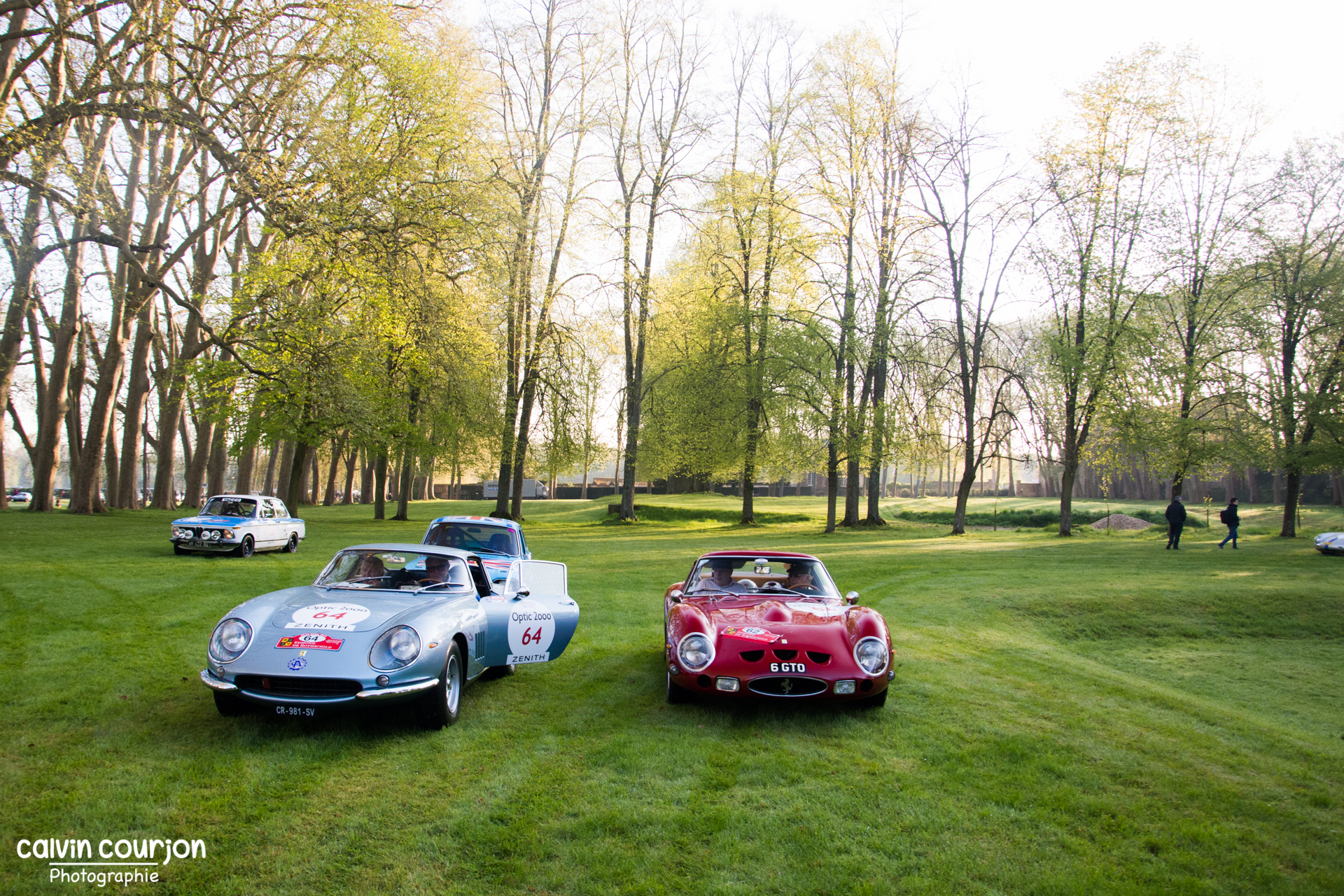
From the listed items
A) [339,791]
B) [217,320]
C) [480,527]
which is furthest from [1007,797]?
[217,320]

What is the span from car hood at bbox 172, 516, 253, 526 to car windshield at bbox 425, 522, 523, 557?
28.9 feet

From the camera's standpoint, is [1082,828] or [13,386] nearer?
[1082,828]

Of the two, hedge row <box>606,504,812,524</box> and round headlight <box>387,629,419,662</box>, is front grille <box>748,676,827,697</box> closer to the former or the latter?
round headlight <box>387,629,419,662</box>

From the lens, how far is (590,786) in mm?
5000

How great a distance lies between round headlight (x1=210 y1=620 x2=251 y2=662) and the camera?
565cm

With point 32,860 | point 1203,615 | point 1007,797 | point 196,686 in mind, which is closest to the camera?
point 32,860

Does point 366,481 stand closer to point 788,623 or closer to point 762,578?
point 762,578

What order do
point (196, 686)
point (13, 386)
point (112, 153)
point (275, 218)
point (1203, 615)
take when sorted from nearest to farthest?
point (196, 686), point (275, 218), point (1203, 615), point (112, 153), point (13, 386)

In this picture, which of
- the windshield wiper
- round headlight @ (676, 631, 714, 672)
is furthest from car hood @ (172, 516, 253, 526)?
round headlight @ (676, 631, 714, 672)

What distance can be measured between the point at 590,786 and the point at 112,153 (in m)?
31.2

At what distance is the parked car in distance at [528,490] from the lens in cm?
7422

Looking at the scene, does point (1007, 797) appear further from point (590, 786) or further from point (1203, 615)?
point (1203, 615)

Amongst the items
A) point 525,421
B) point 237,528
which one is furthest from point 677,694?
point 525,421

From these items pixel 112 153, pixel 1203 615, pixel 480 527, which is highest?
pixel 112 153
